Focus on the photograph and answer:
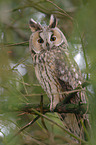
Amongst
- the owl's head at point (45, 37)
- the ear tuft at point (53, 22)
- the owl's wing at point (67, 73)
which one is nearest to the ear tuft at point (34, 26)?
the owl's head at point (45, 37)

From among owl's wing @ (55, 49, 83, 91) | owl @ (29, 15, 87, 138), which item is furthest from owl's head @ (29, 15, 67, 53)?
owl's wing @ (55, 49, 83, 91)

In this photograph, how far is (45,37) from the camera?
2166 millimetres

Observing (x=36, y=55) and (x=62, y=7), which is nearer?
(x=62, y=7)

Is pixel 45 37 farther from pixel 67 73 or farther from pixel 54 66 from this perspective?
pixel 67 73

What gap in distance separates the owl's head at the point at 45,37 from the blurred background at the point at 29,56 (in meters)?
0.08

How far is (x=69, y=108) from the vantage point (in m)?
1.63

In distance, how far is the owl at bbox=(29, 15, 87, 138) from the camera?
2080 millimetres

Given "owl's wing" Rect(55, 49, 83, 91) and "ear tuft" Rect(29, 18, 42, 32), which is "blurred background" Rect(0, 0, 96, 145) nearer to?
"ear tuft" Rect(29, 18, 42, 32)

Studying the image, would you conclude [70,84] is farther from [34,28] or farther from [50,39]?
[34,28]

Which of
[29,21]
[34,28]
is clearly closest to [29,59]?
[34,28]

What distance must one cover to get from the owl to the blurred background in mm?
122

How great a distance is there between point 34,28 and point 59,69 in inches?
25.5

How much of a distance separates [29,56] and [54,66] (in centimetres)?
52

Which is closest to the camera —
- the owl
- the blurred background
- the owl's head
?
the blurred background
